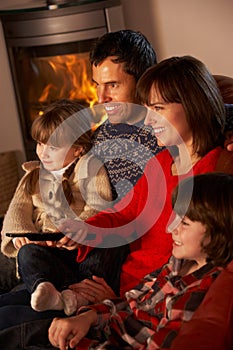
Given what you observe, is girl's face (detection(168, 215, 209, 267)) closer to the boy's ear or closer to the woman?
the woman

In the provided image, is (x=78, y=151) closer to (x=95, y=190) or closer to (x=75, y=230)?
(x=95, y=190)

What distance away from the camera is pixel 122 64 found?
2.34 m

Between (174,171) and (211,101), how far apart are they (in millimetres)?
221

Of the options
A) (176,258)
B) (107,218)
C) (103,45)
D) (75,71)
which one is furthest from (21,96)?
(176,258)

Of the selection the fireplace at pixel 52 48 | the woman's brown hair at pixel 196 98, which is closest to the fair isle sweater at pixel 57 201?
the woman's brown hair at pixel 196 98

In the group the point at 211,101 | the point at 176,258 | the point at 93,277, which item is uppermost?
the point at 211,101

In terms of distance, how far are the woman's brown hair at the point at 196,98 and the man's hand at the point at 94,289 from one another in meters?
0.45

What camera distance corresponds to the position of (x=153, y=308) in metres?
1.76

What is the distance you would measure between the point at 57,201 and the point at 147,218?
0.39 m

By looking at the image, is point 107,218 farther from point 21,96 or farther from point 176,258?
point 21,96

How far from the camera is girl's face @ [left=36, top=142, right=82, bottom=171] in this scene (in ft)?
7.78

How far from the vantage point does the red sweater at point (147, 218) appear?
2012 mm

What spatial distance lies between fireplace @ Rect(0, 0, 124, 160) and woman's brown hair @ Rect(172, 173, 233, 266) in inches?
89.3

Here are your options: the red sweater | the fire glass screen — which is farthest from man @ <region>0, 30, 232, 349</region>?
the fire glass screen
